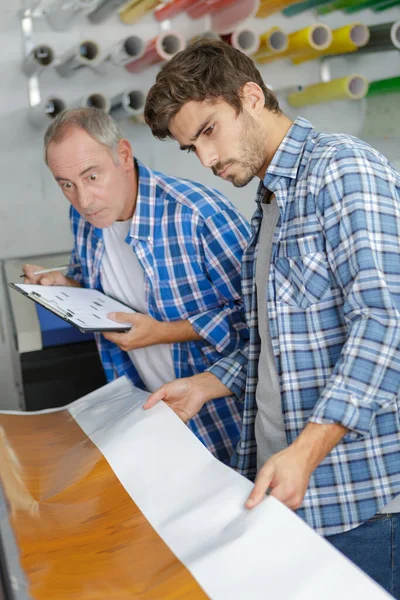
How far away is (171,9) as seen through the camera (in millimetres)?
2289

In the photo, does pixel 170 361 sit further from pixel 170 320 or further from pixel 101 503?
pixel 101 503

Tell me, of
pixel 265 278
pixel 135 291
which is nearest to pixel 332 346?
pixel 265 278

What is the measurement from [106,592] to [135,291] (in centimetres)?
108

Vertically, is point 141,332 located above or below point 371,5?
below

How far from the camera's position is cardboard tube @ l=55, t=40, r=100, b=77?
2.17 m

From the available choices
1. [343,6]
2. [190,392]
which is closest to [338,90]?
[343,6]

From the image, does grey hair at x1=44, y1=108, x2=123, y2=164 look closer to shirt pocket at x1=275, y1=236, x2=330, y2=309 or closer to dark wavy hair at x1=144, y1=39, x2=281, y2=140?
A: dark wavy hair at x1=144, y1=39, x2=281, y2=140

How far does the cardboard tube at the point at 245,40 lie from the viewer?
2.22m

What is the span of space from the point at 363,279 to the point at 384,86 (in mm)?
Answer: 1677

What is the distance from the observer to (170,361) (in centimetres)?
187

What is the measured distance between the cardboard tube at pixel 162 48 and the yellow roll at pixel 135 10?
108mm

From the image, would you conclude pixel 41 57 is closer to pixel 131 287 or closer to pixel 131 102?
pixel 131 102

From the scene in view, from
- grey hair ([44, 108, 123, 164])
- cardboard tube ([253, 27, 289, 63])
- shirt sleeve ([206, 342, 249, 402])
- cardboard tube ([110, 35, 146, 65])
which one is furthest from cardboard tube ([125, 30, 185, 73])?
shirt sleeve ([206, 342, 249, 402])

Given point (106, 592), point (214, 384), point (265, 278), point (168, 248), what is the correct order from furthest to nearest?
1. point (168, 248)
2. point (214, 384)
3. point (265, 278)
4. point (106, 592)
